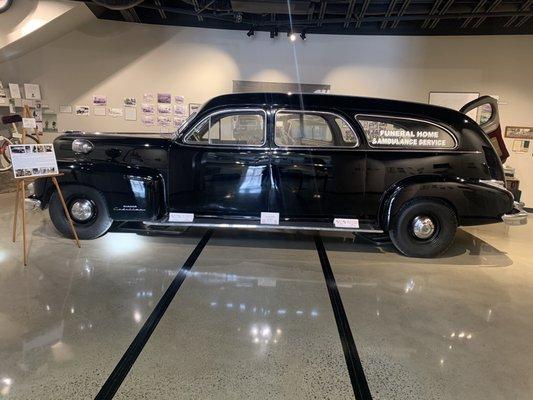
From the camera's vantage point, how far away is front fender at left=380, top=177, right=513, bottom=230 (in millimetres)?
3805

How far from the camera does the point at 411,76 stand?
6785 mm

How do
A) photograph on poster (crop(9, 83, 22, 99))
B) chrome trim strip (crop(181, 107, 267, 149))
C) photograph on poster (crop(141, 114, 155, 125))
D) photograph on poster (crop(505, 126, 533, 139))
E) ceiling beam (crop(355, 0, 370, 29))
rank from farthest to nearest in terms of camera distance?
photograph on poster (crop(141, 114, 155, 125)) → photograph on poster (crop(505, 126, 533, 139)) → photograph on poster (crop(9, 83, 22, 99)) → ceiling beam (crop(355, 0, 370, 29)) → chrome trim strip (crop(181, 107, 267, 149))

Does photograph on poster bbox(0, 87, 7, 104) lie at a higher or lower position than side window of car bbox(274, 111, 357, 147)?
higher

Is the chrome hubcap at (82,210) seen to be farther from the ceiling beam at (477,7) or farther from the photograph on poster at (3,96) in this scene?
the ceiling beam at (477,7)

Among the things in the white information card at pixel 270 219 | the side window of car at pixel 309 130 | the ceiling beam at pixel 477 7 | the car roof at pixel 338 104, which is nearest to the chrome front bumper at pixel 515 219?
the car roof at pixel 338 104

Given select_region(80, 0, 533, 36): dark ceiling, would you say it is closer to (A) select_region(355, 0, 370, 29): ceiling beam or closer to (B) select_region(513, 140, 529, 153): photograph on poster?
(A) select_region(355, 0, 370, 29): ceiling beam

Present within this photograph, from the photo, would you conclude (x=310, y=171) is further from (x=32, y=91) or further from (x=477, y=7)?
(x=32, y=91)

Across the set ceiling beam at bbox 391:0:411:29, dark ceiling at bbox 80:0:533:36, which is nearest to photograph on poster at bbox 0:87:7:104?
dark ceiling at bbox 80:0:533:36

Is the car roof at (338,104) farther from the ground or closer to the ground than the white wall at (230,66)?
closer to the ground

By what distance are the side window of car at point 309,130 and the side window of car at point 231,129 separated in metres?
0.21

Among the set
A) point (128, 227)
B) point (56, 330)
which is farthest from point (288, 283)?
point (128, 227)

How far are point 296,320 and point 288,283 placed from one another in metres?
0.62

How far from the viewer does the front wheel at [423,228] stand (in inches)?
152

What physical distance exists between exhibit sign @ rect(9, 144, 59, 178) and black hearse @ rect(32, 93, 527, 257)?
298mm
